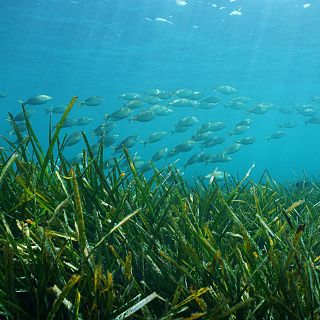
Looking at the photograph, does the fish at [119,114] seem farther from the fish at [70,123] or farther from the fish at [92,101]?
the fish at [92,101]

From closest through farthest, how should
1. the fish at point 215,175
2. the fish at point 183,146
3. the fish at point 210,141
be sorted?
the fish at point 215,175 < the fish at point 183,146 < the fish at point 210,141

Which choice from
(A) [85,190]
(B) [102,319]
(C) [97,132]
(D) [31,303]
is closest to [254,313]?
(B) [102,319]

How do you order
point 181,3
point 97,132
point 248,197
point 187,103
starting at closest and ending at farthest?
point 248,197 < point 97,132 < point 187,103 < point 181,3

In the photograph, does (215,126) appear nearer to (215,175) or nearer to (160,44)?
(215,175)

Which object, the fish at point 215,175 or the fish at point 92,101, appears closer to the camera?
the fish at point 215,175

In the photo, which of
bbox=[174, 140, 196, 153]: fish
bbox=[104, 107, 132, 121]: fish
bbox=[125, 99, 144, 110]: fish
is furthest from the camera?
bbox=[125, 99, 144, 110]: fish

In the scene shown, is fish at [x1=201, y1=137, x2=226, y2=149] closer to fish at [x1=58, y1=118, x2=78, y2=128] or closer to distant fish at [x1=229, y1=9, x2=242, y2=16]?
fish at [x1=58, y1=118, x2=78, y2=128]

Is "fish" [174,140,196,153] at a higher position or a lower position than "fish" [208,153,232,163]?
higher

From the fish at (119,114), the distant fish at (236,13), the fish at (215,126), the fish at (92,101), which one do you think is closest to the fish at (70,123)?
the fish at (92,101)

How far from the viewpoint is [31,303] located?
5.23 ft

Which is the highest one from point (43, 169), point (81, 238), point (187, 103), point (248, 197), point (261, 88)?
point (261, 88)

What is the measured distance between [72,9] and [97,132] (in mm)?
18161

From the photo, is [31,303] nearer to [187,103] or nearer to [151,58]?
[187,103]

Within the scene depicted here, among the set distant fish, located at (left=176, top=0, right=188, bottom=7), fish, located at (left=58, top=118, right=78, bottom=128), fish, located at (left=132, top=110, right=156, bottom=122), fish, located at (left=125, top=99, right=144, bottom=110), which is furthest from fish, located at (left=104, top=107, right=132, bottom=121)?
distant fish, located at (left=176, top=0, right=188, bottom=7)
